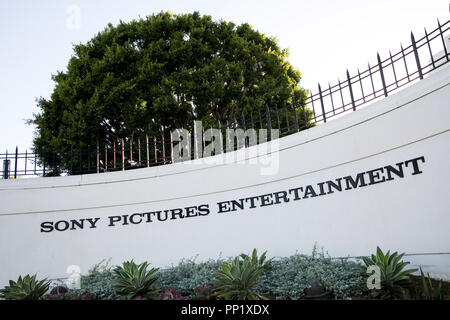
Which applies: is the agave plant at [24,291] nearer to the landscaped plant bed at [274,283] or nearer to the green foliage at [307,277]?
A: the landscaped plant bed at [274,283]

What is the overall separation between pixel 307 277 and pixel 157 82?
1065 cm

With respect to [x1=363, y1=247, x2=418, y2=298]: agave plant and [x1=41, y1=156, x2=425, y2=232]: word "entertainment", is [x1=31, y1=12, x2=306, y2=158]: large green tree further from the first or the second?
[x1=363, y1=247, x2=418, y2=298]: agave plant

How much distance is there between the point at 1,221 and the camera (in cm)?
843

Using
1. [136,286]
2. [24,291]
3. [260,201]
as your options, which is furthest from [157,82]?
[136,286]

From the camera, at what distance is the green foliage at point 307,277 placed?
5270mm

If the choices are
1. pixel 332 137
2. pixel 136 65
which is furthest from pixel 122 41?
pixel 332 137

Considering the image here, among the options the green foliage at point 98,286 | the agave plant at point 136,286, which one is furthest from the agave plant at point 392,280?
the green foliage at point 98,286

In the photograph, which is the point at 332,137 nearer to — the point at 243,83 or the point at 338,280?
the point at 338,280

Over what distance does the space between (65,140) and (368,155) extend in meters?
10.5

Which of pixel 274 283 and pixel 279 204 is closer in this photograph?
pixel 274 283

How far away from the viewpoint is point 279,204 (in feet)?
25.1

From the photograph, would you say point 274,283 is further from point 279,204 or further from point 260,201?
point 260,201

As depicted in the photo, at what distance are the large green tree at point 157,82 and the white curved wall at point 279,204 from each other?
14.4ft

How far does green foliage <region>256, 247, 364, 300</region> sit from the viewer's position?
5.27m
